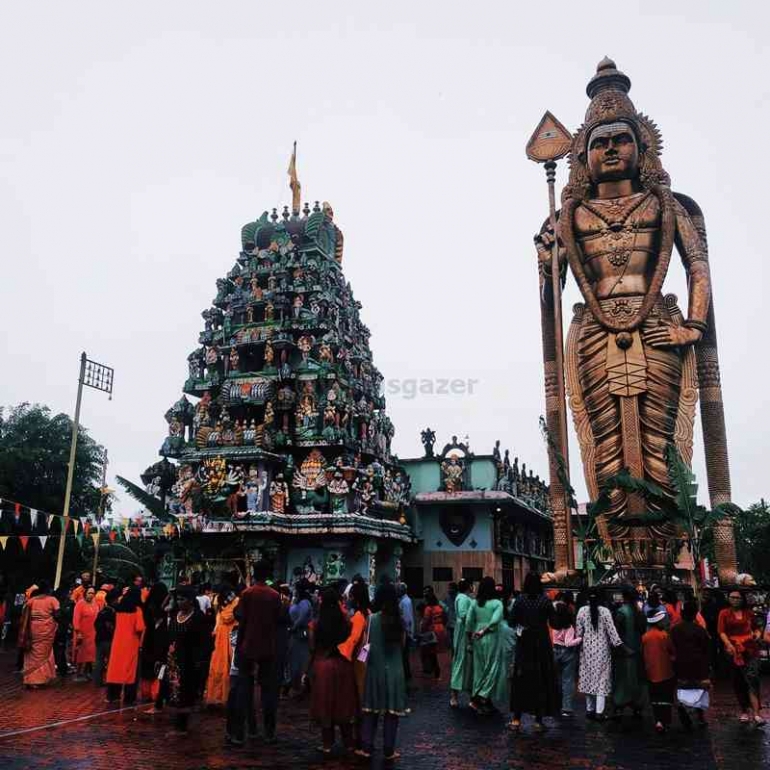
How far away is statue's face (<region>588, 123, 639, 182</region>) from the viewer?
21516 millimetres

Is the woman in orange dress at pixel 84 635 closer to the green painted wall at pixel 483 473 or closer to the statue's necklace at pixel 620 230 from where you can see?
the statue's necklace at pixel 620 230

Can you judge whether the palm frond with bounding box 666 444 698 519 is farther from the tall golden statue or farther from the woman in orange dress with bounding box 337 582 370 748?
the woman in orange dress with bounding box 337 582 370 748

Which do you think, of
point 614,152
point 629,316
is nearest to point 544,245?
point 614,152

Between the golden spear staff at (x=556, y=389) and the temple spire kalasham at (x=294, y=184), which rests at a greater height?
the temple spire kalasham at (x=294, y=184)

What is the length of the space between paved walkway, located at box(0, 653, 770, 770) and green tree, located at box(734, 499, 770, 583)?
38.0 m

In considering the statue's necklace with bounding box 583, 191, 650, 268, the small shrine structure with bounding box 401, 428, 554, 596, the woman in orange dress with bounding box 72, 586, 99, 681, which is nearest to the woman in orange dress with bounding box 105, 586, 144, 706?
the woman in orange dress with bounding box 72, 586, 99, 681

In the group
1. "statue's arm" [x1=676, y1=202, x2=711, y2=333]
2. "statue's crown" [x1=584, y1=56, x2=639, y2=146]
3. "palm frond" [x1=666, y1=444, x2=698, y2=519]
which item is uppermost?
"statue's crown" [x1=584, y1=56, x2=639, y2=146]

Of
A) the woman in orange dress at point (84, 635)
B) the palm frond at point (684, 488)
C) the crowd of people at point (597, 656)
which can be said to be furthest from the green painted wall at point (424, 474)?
the crowd of people at point (597, 656)

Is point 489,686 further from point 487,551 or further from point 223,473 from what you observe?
point 487,551

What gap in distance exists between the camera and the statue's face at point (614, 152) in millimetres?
21516

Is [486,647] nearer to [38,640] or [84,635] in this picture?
[38,640]

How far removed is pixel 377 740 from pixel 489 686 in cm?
219

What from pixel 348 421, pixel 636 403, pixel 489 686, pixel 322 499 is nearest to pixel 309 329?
pixel 348 421

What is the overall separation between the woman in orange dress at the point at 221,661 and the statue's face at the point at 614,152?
53.4 ft
